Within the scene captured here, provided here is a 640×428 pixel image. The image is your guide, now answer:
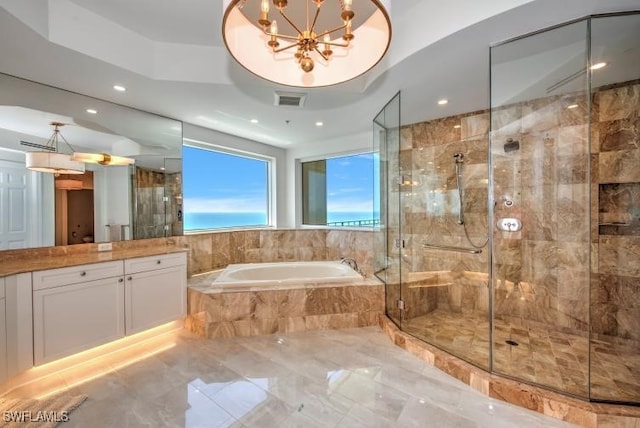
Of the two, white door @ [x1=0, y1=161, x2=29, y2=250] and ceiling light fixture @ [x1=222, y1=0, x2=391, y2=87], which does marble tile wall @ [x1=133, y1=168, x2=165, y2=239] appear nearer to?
white door @ [x1=0, y1=161, x2=29, y2=250]

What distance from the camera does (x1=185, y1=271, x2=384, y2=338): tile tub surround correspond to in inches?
104

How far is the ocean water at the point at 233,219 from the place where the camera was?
11.7ft

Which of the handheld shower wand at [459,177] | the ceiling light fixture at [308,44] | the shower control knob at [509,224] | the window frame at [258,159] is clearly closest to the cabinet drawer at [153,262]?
the window frame at [258,159]

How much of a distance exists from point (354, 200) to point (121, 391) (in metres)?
3.45

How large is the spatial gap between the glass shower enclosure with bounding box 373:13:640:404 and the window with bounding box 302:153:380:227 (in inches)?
24.8

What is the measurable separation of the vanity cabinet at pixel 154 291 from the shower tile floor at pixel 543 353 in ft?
7.89

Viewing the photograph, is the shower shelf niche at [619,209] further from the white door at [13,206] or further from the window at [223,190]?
the white door at [13,206]

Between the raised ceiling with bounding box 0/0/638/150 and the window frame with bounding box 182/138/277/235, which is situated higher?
the raised ceiling with bounding box 0/0/638/150

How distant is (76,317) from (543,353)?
391 centimetres

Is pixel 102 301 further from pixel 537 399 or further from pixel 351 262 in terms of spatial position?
pixel 537 399

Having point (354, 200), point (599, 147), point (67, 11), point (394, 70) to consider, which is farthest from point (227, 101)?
point (599, 147)

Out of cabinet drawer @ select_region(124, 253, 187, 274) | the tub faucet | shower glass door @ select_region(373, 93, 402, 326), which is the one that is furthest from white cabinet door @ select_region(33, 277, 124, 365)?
shower glass door @ select_region(373, 93, 402, 326)

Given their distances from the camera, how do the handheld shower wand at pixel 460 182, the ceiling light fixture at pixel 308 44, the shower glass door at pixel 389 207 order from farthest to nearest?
the handheld shower wand at pixel 460 182 < the shower glass door at pixel 389 207 < the ceiling light fixture at pixel 308 44

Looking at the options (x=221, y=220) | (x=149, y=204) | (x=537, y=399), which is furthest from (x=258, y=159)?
(x=537, y=399)
